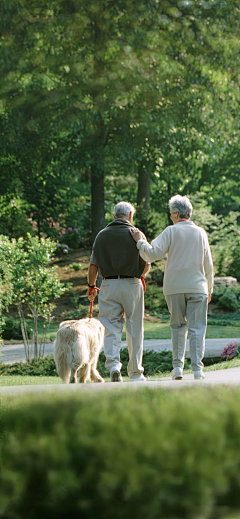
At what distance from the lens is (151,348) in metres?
9.81

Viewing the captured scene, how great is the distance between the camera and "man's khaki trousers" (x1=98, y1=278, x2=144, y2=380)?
5422mm

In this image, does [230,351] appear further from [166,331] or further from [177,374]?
[166,331]

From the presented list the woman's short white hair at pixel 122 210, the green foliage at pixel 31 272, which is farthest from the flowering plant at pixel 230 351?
the woman's short white hair at pixel 122 210

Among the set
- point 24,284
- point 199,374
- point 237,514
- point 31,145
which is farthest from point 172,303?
point 31,145

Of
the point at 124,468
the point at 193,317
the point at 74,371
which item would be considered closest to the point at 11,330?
the point at 74,371

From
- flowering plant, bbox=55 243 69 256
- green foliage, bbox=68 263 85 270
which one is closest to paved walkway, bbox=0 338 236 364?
green foliage, bbox=68 263 85 270

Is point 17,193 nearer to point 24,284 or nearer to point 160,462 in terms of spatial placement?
point 24,284

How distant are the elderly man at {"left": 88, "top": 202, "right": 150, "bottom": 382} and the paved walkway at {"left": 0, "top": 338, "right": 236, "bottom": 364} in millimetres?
3713

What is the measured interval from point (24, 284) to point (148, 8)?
422 inches

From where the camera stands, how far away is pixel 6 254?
350 inches

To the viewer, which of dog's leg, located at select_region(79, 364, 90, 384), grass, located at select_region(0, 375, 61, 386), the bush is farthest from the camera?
the bush

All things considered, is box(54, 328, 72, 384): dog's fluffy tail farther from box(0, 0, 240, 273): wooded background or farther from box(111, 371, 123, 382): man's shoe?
box(0, 0, 240, 273): wooded background

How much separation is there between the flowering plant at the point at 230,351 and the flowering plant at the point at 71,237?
13.4 m

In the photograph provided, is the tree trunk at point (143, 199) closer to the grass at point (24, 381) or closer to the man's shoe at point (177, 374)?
the grass at point (24, 381)
